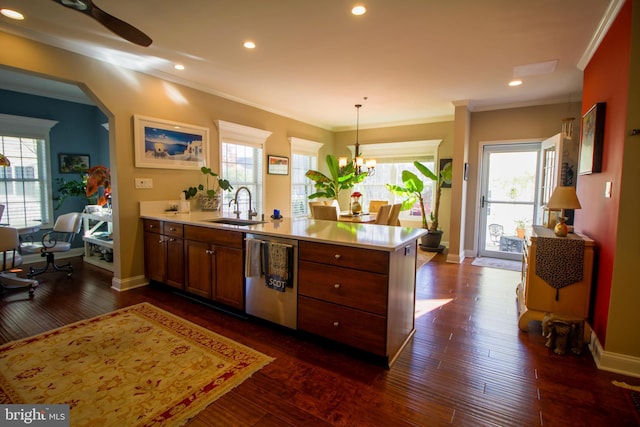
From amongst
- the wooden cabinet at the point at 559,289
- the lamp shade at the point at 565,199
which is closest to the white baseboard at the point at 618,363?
the wooden cabinet at the point at 559,289

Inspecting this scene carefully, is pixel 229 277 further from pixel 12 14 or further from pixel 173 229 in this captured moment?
pixel 12 14

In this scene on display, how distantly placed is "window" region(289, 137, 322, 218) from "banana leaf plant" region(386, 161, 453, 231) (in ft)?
5.95

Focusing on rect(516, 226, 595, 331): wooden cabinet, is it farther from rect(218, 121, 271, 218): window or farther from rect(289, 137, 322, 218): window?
rect(289, 137, 322, 218): window

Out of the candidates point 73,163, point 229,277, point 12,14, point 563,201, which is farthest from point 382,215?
point 73,163

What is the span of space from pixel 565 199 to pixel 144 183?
4.47 metres

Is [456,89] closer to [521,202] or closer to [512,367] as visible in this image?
[521,202]

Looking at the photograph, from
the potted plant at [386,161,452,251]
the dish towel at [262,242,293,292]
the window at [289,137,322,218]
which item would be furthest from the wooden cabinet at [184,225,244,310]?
the potted plant at [386,161,452,251]

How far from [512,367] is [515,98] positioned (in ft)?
13.9

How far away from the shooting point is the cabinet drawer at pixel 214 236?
2.87 metres

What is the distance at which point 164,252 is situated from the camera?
3602 millimetres

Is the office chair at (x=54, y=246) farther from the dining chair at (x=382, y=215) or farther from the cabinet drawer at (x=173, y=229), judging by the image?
the dining chair at (x=382, y=215)

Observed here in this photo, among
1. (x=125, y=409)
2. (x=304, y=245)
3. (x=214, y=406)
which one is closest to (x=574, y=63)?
(x=304, y=245)

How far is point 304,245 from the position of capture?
95.4 inches

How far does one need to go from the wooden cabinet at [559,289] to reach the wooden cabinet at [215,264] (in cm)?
262
